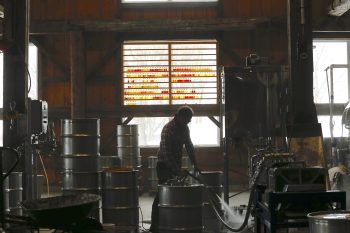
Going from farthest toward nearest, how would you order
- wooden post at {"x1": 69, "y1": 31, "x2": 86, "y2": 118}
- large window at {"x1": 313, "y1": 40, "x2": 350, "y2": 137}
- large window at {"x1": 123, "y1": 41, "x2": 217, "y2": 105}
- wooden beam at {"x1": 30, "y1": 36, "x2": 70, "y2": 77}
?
large window at {"x1": 313, "y1": 40, "x2": 350, "y2": 137}
wooden beam at {"x1": 30, "y1": 36, "x2": 70, "y2": 77}
large window at {"x1": 123, "y1": 41, "x2": 217, "y2": 105}
wooden post at {"x1": 69, "y1": 31, "x2": 86, "y2": 118}

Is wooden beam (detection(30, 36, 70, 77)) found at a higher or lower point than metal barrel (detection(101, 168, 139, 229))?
higher

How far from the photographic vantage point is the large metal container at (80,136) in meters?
6.90

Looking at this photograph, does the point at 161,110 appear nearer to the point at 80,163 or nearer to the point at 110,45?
the point at 110,45

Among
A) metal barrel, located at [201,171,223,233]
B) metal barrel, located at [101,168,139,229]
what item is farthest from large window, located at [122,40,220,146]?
metal barrel, located at [101,168,139,229]

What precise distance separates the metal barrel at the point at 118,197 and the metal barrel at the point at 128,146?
3889mm

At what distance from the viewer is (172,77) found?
12414 millimetres

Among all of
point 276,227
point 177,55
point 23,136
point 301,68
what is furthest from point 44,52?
point 276,227

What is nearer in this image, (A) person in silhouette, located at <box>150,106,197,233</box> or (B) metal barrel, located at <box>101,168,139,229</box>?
(B) metal barrel, located at <box>101,168,139,229</box>

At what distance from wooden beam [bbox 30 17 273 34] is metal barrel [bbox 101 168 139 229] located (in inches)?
216

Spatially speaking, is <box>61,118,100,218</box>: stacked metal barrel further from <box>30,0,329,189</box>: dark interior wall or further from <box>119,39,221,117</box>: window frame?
<box>30,0,329,189</box>: dark interior wall

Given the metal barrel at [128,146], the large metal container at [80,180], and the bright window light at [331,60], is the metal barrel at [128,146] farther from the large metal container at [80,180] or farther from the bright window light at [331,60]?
the bright window light at [331,60]

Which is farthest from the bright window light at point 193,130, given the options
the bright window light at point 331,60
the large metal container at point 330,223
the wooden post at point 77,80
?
the large metal container at point 330,223

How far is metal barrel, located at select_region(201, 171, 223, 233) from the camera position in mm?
7203

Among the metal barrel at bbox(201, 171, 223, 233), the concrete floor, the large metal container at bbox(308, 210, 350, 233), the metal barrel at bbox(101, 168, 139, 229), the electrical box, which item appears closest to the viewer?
the large metal container at bbox(308, 210, 350, 233)
